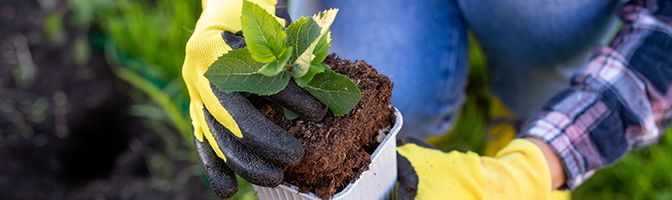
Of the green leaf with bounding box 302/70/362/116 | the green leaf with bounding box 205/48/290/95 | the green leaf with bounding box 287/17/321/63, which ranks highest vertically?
the green leaf with bounding box 287/17/321/63

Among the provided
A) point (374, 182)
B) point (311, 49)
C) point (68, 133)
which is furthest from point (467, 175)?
point (68, 133)

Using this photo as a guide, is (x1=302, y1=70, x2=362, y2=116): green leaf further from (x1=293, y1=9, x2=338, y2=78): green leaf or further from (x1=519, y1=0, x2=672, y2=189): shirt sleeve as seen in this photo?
(x1=519, y1=0, x2=672, y2=189): shirt sleeve

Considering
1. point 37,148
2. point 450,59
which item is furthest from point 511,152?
point 37,148

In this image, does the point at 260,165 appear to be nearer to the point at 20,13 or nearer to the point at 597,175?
the point at 597,175

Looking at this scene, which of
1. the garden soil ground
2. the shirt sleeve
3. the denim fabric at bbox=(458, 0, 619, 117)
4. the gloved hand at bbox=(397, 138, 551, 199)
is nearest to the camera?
the gloved hand at bbox=(397, 138, 551, 199)

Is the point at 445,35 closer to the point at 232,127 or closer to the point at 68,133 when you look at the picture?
the point at 232,127

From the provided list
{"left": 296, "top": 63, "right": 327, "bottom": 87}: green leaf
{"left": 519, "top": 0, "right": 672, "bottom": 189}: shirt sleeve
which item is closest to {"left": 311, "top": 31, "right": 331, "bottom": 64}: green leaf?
{"left": 296, "top": 63, "right": 327, "bottom": 87}: green leaf

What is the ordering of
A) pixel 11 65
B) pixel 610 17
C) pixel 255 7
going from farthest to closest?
pixel 11 65 < pixel 610 17 < pixel 255 7
